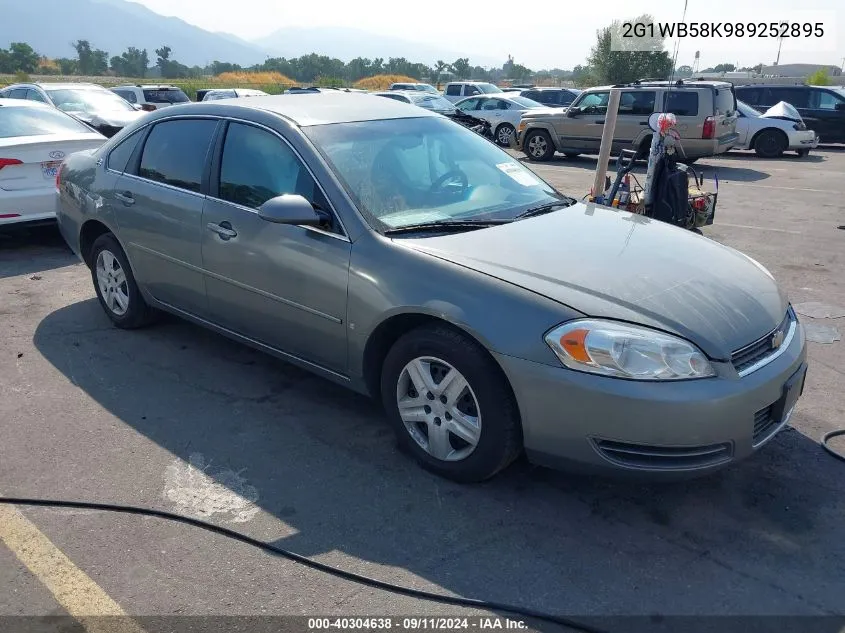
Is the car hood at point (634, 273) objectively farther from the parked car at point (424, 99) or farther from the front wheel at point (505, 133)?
the parked car at point (424, 99)

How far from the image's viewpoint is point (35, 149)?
7.39 meters

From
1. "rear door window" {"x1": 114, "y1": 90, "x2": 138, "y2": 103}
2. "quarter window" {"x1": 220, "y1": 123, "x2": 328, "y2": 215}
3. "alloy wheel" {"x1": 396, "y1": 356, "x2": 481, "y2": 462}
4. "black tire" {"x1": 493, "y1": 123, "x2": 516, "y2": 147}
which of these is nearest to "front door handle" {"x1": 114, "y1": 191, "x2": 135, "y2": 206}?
"quarter window" {"x1": 220, "y1": 123, "x2": 328, "y2": 215}

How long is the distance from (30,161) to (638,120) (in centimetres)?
1213

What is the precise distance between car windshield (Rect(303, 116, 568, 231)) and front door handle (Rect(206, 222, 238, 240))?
70cm

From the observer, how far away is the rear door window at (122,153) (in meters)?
5.16

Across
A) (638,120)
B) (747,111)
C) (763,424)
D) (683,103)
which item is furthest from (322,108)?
(747,111)

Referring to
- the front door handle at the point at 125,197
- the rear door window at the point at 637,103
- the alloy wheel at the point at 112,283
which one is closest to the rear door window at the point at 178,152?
the front door handle at the point at 125,197

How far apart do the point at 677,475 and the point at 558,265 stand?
103 centimetres

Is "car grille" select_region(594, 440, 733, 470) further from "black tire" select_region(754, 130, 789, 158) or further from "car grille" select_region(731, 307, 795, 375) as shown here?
"black tire" select_region(754, 130, 789, 158)

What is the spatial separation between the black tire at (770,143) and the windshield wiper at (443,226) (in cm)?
1624

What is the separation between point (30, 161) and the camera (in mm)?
7391

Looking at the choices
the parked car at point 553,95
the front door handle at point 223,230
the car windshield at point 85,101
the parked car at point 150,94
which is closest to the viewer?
the front door handle at point 223,230

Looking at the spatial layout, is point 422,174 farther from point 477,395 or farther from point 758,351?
point 758,351

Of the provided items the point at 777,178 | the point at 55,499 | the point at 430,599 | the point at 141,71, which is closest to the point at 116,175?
the point at 55,499
